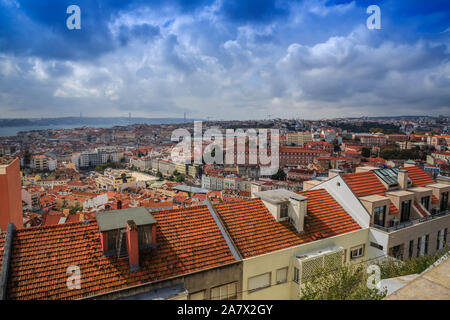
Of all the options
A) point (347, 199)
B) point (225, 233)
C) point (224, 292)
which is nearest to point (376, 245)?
point (347, 199)

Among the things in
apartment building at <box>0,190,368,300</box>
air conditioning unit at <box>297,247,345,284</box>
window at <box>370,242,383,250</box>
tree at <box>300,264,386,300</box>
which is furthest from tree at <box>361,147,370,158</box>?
tree at <box>300,264,386,300</box>

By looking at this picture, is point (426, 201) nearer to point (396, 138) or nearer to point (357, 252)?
point (357, 252)

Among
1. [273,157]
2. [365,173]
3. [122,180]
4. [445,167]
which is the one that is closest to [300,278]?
[365,173]

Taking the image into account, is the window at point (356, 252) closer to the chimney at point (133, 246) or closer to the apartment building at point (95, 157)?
the chimney at point (133, 246)

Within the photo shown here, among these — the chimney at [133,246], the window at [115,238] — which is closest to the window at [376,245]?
the chimney at [133,246]

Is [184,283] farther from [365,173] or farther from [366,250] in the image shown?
[365,173]
